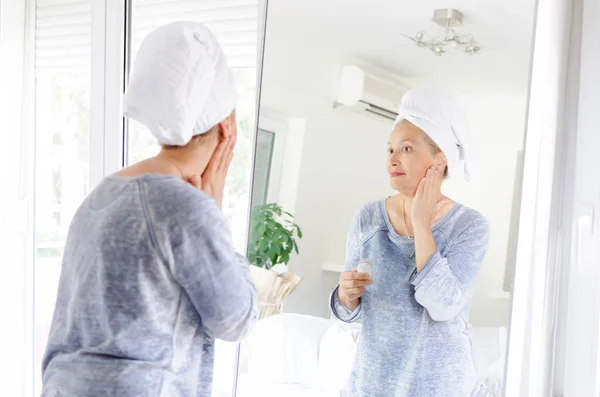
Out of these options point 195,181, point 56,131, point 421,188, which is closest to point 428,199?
point 421,188

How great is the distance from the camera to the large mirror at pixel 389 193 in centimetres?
148

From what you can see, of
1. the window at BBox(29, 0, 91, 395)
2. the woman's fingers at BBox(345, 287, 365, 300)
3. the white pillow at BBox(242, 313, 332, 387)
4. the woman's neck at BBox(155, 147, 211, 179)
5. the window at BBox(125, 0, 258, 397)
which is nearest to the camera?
the woman's neck at BBox(155, 147, 211, 179)

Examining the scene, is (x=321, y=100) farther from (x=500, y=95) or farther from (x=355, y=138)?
(x=500, y=95)

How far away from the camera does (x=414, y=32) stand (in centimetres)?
157

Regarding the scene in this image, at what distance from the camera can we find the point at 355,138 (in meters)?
1.60

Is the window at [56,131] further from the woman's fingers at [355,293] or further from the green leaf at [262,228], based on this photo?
the woman's fingers at [355,293]

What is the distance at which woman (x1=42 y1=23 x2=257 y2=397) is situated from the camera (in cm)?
121

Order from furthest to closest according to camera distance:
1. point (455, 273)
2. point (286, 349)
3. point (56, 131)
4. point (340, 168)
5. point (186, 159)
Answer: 1. point (56, 131)
2. point (286, 349)
3. point (340, 168)
4. point (455, 273)
5. point (186, 159)

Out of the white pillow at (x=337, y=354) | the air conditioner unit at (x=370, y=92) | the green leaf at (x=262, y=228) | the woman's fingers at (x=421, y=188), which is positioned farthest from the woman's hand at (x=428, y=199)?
the green leaf at (x=262, y=228)

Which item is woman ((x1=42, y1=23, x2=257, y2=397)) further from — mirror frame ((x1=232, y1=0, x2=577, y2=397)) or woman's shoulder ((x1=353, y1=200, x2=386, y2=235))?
mirror frame ((x1=232, y1=0, x2=577, y2=397))

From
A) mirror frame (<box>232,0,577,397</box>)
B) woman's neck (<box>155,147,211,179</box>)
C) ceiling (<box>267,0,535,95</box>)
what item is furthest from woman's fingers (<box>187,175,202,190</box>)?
mirror frame (<box>232,0,577,397</box>)

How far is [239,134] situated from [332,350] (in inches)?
24.2

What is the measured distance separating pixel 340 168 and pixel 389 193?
130 mm

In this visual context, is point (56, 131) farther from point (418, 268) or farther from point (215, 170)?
point (418, 268)
